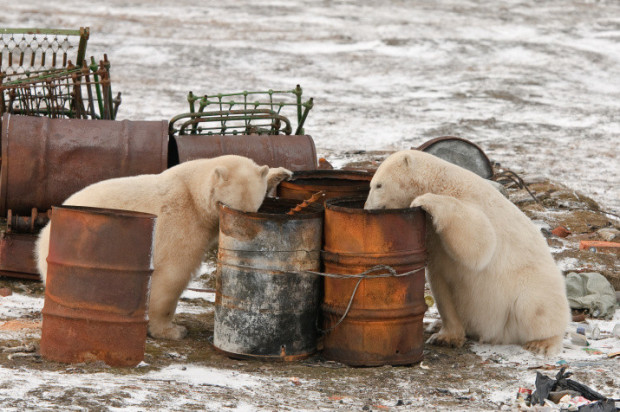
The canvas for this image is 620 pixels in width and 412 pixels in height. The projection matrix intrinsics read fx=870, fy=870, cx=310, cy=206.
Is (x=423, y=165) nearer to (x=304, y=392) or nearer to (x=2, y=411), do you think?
(x=304, y=392)

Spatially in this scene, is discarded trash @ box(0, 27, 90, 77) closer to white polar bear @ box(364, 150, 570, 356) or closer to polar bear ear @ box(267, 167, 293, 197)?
polar bear ear @ box(267, 167, 293, 197)

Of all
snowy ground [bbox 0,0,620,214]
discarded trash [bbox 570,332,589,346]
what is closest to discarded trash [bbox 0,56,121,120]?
snowy ground [bbox 0,0,620,214]

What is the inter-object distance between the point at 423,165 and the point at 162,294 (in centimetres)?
207

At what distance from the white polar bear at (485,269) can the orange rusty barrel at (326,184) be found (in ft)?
2.23

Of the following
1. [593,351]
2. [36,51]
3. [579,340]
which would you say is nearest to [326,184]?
[579,340]

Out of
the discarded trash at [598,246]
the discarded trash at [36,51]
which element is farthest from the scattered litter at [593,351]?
the discarded trash at [36,51]

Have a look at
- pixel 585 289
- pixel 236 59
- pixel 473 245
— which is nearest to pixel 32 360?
pixel 473 245

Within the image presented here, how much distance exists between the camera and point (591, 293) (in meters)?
7.76

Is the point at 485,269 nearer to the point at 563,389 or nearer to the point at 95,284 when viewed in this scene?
the point at 563,389

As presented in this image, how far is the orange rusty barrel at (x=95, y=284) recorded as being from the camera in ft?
17.3

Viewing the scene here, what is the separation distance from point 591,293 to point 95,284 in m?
4.55

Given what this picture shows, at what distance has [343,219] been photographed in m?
5.78

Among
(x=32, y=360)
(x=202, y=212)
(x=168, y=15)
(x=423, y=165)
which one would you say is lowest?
(x=32, y=360)

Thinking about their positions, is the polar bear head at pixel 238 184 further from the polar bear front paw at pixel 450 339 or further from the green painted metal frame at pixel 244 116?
the green painted metal frame at pixel 244 116
